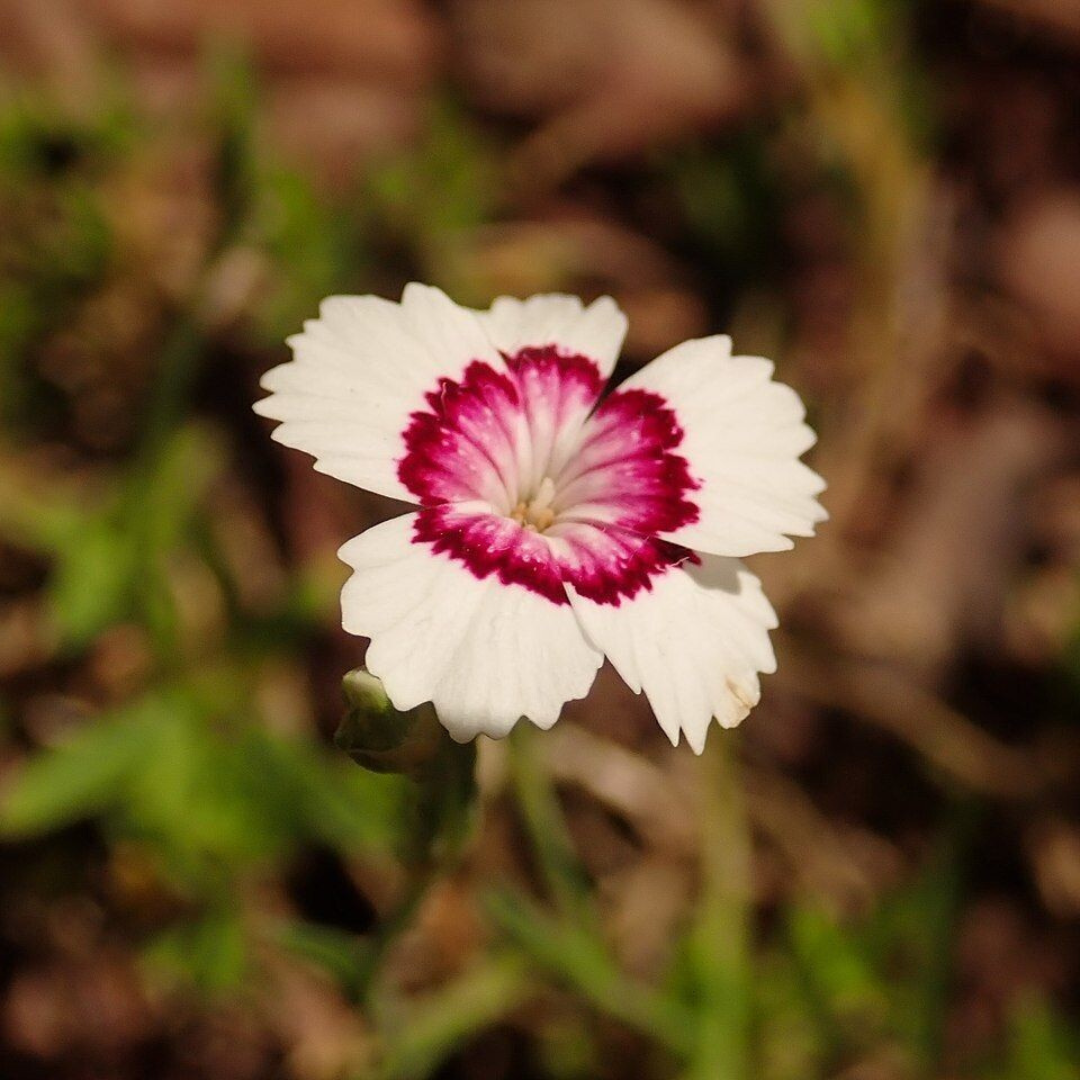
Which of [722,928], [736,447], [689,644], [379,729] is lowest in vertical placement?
[722,928]

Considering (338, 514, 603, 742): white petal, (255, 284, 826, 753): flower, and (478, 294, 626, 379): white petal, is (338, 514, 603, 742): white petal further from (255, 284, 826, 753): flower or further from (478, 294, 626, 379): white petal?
(478, 294, 626, 379): white petal

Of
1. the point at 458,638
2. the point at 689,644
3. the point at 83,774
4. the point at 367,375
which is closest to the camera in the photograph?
the point at 458,638

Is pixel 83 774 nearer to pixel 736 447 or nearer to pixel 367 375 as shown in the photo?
pixel 367 375

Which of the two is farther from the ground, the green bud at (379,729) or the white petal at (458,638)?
the white petal at (458,638)

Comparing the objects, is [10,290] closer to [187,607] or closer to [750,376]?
[187,607]

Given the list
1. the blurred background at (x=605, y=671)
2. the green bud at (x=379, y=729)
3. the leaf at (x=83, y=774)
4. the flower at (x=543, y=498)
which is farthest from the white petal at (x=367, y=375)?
the leaf at (x=83, y=774)

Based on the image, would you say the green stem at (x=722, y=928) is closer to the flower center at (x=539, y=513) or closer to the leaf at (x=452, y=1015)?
the leaf at (x=452, y=1015)

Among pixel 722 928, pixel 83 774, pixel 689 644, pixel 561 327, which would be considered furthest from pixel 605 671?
pixel 689 644
